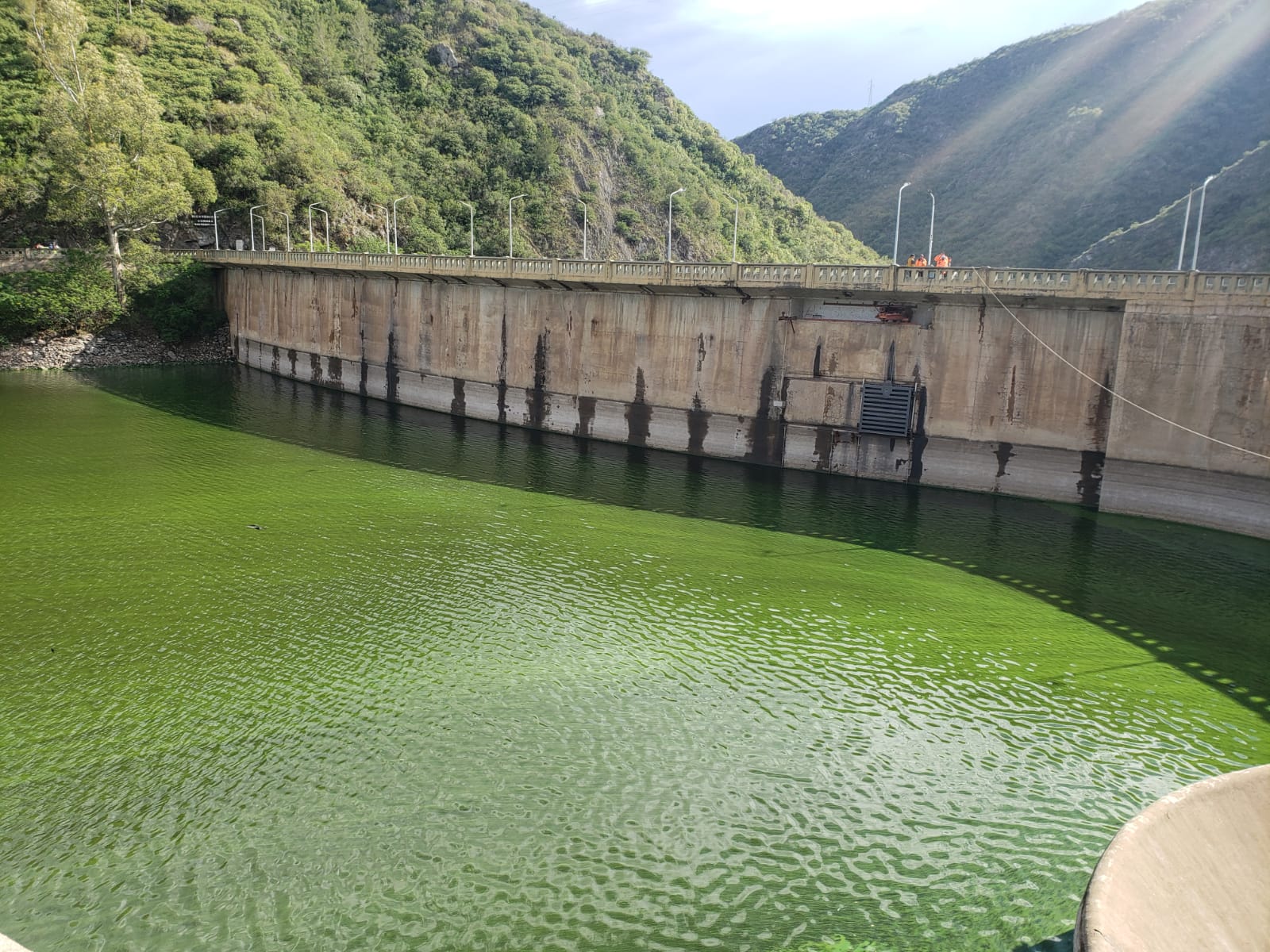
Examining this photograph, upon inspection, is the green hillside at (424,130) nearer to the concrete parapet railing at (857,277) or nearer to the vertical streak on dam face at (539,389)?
the concrete parapet railing at (857,277)

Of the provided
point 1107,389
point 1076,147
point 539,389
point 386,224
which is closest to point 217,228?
point 386,224

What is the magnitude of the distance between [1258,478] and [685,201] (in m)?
78.3

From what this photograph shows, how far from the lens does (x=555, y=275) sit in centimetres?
3953

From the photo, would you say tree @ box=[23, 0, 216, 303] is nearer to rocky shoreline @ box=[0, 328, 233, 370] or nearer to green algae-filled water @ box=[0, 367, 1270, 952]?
rocky shoreline @ box=[0, 328, 233, 370]

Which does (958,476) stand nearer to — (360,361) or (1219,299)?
(1219,299)

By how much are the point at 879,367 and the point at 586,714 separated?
22.2 m

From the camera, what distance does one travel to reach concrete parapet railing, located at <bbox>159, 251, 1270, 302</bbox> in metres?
26.9

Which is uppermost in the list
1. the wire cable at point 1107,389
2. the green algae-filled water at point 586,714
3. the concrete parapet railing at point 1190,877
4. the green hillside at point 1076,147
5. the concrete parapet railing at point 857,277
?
the green hillside at point 1076,147

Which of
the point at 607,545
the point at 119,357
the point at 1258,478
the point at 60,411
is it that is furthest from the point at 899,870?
the point at 119,357

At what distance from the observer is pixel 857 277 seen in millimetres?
32281

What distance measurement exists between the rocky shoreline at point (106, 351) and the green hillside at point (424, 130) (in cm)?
972

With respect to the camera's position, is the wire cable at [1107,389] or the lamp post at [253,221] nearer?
the wire cable at [1107,389]

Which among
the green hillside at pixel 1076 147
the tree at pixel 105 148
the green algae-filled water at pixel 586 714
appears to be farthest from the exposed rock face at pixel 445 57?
the green algae-filled water at pixel 586 714

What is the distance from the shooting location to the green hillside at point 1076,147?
300 ft
